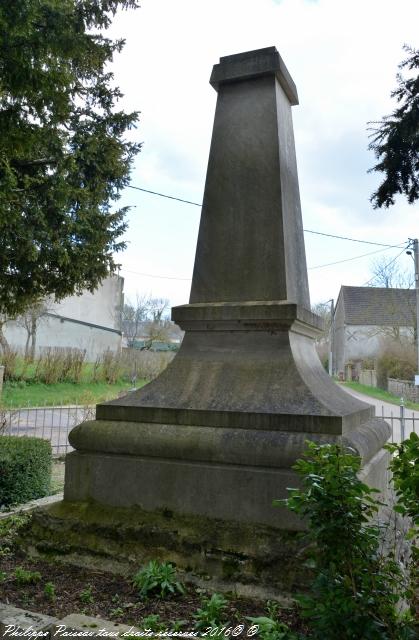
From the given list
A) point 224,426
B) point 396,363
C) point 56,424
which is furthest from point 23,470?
point 396,363

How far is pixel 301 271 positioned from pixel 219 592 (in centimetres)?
240

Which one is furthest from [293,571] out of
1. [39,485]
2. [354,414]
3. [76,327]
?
[76,327]

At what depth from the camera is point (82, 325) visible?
32.3 metres

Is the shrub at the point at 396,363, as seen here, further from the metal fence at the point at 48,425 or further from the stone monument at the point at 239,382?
the stone monument at the point at 239,382

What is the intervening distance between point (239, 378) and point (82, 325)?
98.5 ft

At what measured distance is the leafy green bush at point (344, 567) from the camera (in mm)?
1722

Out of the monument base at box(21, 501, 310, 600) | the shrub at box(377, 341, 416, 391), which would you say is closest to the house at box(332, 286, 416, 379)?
the shrub at box(377, 341, 416, 391)

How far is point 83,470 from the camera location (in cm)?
335

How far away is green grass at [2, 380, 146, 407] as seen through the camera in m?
17.5

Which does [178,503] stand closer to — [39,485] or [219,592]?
[219,592]

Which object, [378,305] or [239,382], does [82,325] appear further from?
[239,382]

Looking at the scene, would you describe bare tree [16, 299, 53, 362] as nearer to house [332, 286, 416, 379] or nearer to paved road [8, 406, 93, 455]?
paved road [8, 406, 93, 455]

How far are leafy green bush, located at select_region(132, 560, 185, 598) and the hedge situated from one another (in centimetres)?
319

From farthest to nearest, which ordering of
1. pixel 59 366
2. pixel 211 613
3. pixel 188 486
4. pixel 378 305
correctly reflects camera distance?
pixel 378 305, pixel 59 366, pixel 188 486, pixel 211 613
